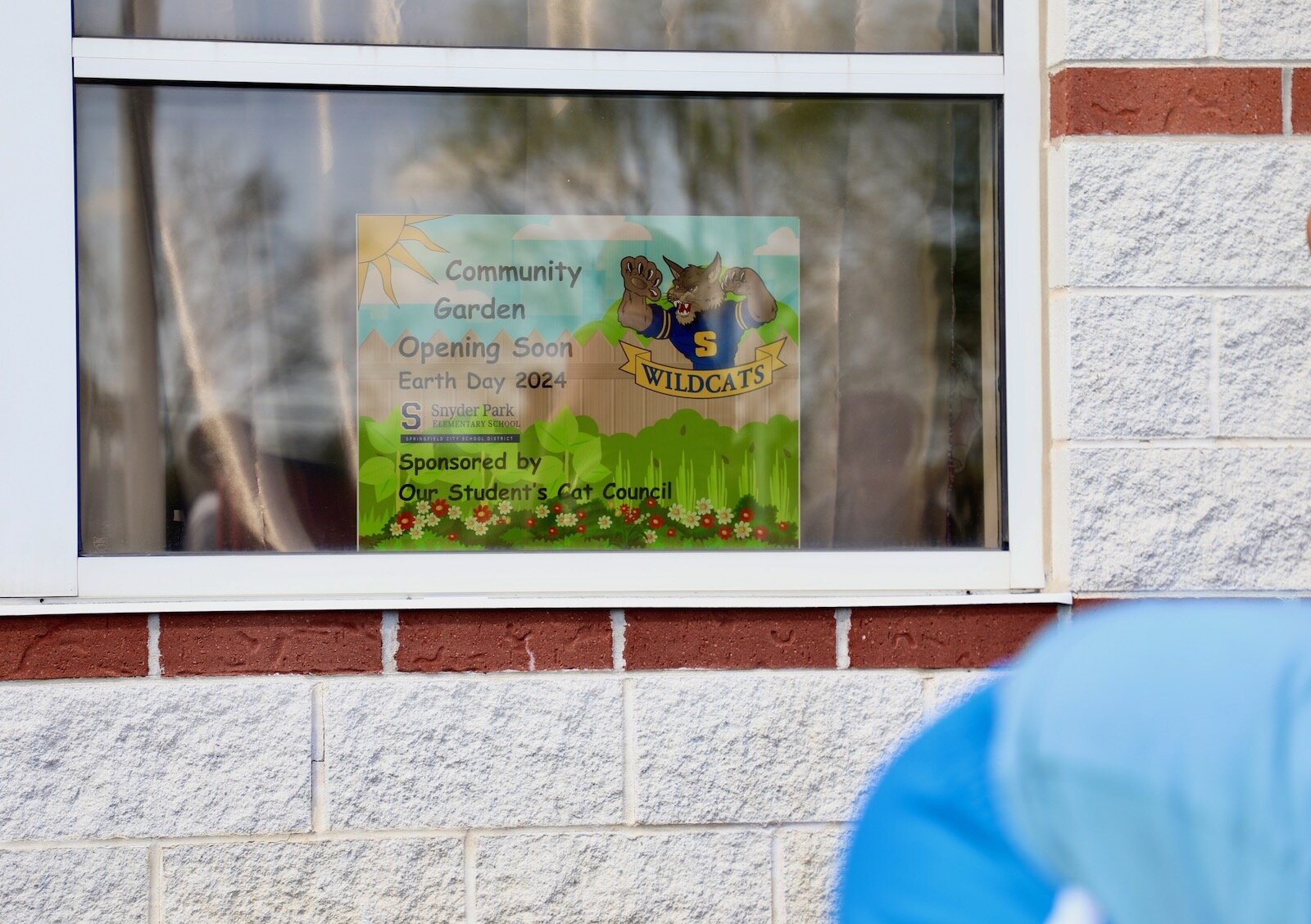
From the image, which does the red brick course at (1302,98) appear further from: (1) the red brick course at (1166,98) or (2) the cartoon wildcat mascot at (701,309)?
(2) the cartoon wildcat mascot at (701,309)

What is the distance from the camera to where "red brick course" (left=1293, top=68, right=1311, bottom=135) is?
289cm

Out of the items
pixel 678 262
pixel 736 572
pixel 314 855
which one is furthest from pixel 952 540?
pixel 314 855

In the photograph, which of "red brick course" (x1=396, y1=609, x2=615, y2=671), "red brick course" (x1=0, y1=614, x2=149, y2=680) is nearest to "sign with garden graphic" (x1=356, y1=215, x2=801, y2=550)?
"red brick course" (x1=396, y1=609, x2=615, y2=671)

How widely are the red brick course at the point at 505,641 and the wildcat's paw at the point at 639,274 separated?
93cm

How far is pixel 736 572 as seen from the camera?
3002mm

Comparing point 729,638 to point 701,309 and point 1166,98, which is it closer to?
point 701,309

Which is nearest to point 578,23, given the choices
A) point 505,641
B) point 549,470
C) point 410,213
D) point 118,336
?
point 410,213

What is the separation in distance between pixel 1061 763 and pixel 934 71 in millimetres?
2712

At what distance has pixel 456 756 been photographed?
2.82 m

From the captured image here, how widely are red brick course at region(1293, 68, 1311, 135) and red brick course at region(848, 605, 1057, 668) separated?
1485 millimetres

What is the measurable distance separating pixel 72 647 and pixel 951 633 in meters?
2.33

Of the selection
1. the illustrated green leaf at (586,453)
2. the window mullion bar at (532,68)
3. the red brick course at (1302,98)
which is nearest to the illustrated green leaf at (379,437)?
the illustrated green leaf at (586,453)

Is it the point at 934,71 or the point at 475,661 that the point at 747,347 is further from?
the point at 475,661

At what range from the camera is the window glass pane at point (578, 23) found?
2963mm
